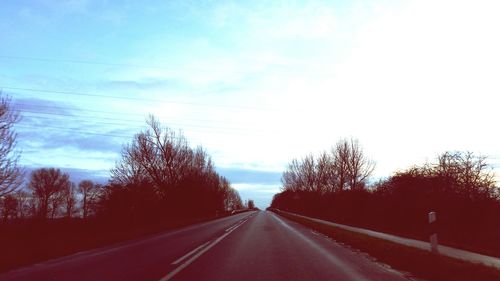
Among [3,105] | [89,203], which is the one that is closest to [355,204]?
[89,203]

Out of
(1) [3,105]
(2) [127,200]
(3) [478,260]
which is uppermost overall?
(1) [3,105]

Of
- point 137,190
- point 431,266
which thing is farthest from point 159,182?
point 431,266

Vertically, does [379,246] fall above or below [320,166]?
below

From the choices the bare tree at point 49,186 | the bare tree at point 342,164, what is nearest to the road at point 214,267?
the bare tree at point 342,164

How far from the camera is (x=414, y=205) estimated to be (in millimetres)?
29312

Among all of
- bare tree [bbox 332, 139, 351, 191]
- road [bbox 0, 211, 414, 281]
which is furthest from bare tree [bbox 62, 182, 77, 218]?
road [bbox 0, 211, 414, 281]

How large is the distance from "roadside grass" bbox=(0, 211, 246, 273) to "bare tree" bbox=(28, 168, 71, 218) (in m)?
51.2

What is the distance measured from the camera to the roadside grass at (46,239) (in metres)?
14.8

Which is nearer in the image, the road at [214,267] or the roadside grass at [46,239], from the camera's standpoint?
the road at [214,267]

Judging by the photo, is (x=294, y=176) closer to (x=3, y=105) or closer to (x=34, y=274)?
(x=3, y=105)

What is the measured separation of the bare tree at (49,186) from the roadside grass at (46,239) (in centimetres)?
5122

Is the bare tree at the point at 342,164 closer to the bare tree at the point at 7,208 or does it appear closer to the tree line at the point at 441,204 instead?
the tree line at the point at 441,204

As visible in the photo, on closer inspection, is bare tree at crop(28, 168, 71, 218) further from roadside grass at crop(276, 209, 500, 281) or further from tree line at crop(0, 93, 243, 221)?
roadside grass at crop(276, 209, 500, 281)

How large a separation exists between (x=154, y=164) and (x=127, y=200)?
64.1ft
